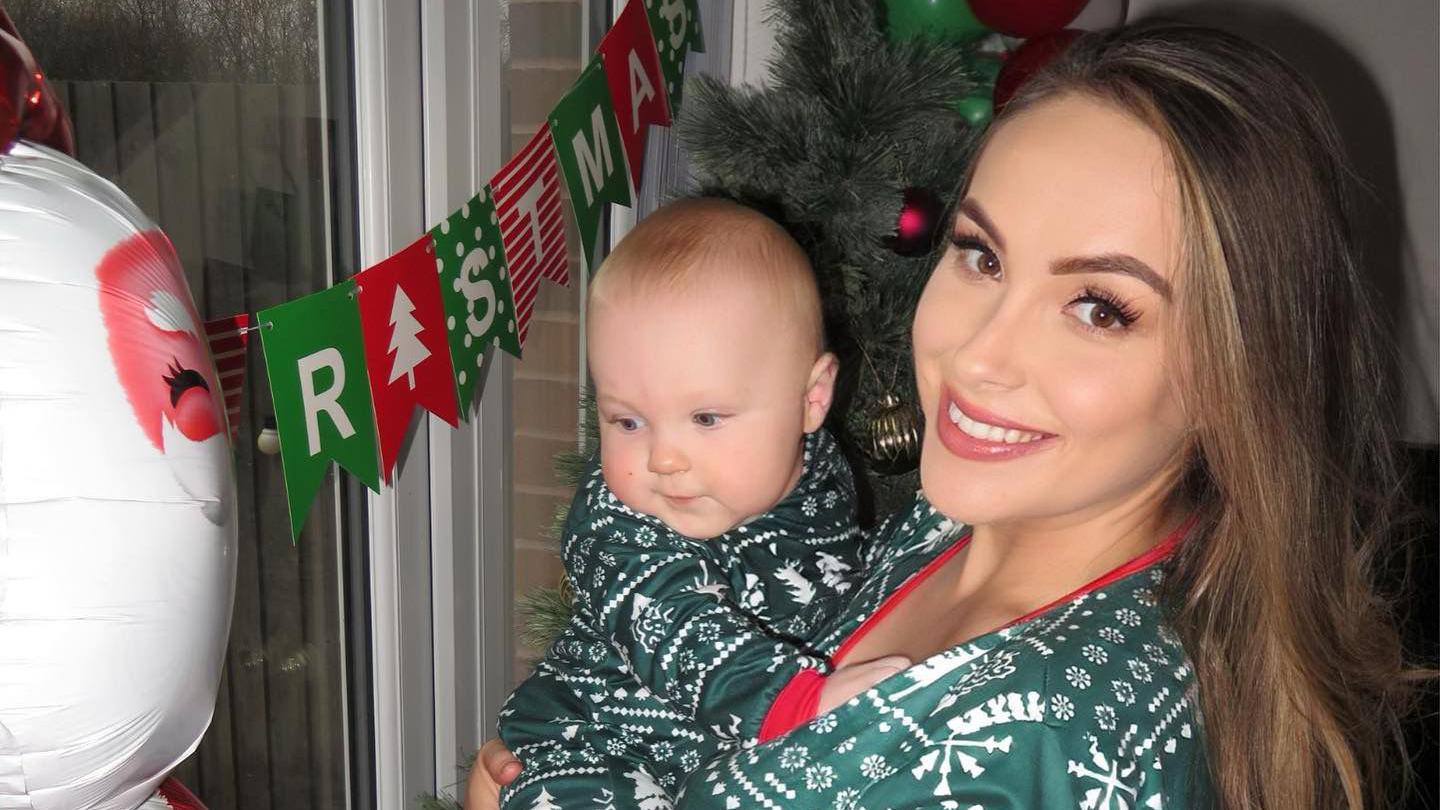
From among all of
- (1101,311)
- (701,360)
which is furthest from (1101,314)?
(701,360)

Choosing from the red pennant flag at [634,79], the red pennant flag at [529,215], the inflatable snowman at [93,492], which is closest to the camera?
the inflatable snowman at [93,492]

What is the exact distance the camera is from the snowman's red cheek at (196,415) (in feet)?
2.80

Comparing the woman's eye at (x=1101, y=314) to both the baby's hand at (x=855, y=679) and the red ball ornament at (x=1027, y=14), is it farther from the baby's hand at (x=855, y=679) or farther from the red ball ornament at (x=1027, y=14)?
the red ball ornament at (x=1027, y=14)

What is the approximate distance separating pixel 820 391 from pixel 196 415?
2.50 feet

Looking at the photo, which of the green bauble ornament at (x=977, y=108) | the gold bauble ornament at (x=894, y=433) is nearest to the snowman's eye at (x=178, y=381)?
the gold bauble ornament at (x=894, y=433)

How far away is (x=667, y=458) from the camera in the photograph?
1.31 m

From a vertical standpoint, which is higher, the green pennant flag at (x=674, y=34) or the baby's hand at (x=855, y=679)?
the green pennant flag at (x=674, y=34)

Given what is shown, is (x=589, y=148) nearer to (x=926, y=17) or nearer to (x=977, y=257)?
(x=926, y=17)

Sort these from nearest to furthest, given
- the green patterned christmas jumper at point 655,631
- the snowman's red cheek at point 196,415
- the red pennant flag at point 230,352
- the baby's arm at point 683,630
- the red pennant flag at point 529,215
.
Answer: the snowman's red cheek at point 196,415
the baby's arm at point 683,630
the green patterned christmas jumper at point 655,631
the red pennant flag at point 230,352
the red pennant flag at point 529,215

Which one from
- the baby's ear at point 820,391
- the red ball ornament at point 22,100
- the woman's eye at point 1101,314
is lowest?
the baby's ear at point 820,391

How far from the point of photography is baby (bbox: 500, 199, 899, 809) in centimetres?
128

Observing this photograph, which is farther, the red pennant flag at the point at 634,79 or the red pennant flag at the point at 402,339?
the red pennant flag at the point at 634,79

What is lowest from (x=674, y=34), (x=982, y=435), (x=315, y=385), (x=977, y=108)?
(x=315, y=385)

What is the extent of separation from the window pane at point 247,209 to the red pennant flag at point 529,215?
0.87ft
